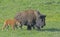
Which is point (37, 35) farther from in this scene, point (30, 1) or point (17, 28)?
point (30, 1)

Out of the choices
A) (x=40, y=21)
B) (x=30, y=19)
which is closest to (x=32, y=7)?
(x=30, y=19)

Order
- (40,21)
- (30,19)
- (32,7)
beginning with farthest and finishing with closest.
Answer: (32,7)
(30,19)
(40,21)

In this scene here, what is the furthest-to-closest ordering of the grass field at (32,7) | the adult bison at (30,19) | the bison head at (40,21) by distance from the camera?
the grass field at (32,7) < the adult bison at (30,19) < the bison head at (40,21)

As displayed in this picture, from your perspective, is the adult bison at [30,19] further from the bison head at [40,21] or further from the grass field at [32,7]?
the grass field at [32,7]

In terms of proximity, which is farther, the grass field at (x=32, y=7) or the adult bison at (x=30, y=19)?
the grass field at (x=32, y=7)

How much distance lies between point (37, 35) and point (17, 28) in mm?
1976

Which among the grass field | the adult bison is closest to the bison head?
the adult bison

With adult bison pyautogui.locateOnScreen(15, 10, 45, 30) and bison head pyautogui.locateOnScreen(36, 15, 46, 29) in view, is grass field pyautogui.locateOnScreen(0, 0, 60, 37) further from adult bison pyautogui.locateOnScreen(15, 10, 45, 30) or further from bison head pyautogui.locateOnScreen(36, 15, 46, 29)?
bison head pyautogui.locateOnScreen(36, 15, 46, 29)

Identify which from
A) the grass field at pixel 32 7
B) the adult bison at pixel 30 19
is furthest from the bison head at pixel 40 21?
the grass field at pixel 32 7

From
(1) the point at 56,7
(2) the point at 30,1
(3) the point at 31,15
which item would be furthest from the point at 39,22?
(2) the point at 30,1

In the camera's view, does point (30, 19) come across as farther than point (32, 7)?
No

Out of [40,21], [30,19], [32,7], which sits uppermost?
[32,7]

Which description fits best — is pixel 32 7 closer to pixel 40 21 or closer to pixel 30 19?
pixel 30 19

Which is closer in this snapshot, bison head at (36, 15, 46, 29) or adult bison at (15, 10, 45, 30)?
bison head at (36, 15, 46, 29)
